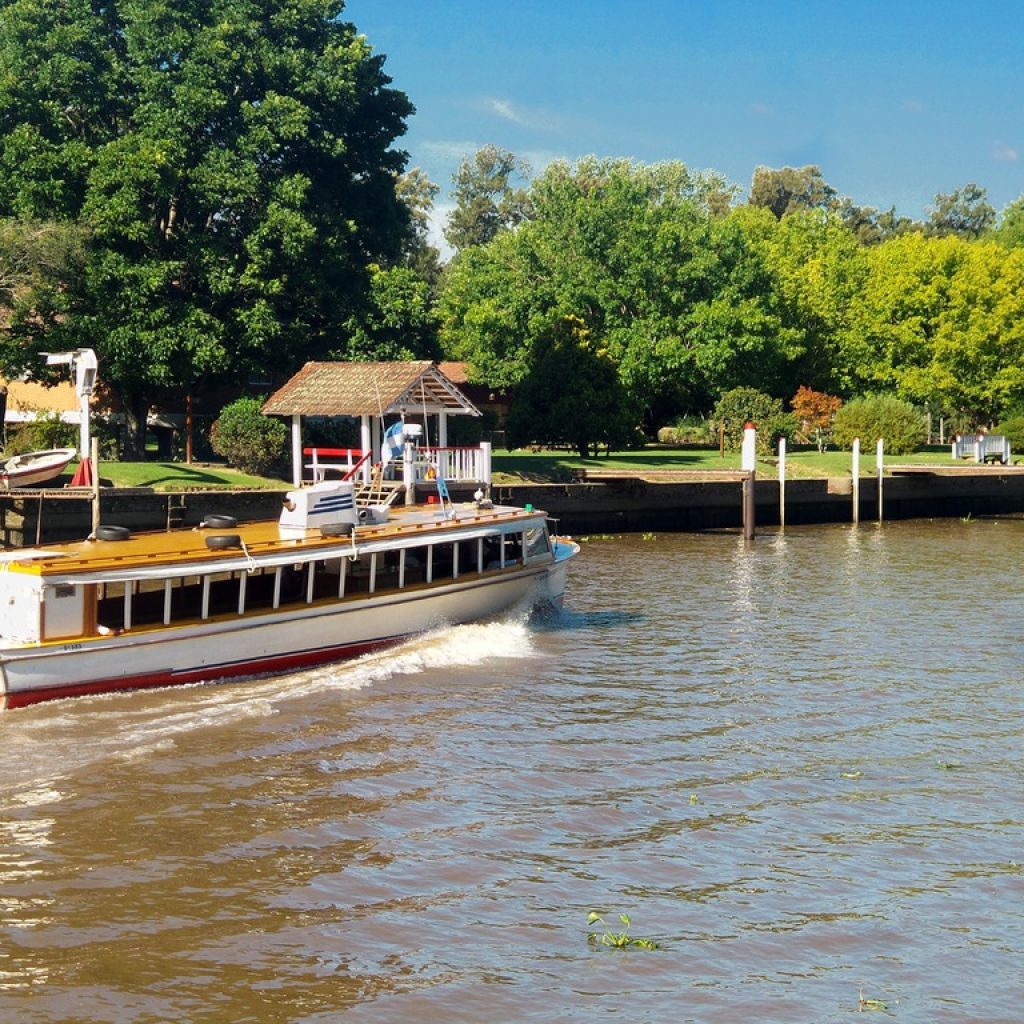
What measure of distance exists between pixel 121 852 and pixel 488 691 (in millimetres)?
8941

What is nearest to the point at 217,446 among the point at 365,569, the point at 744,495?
the point at 744,495

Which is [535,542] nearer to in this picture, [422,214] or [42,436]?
[42,436]

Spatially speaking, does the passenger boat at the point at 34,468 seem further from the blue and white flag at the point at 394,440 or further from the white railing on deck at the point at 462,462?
the white railing on deck at the point at 462,462

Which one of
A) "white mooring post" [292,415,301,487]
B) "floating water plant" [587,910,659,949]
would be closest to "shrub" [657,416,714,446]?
"white mooring post" [292,415,301,487]

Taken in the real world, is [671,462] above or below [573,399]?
below

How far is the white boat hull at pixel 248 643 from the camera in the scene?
834 inches

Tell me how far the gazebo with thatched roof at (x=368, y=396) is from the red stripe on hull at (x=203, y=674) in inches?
713

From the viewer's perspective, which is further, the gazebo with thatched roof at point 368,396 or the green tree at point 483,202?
the green tree at point 483,202

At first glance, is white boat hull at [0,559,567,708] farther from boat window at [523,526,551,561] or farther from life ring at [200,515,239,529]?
life ring at [200,515,239,529]

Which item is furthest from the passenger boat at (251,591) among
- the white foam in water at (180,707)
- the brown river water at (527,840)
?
the brown river water at (527,840)

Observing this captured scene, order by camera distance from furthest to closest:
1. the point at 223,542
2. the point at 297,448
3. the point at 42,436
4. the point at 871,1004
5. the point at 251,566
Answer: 1. the point at 42,436
2. the point at 297,448
3. the point at 223,542
4. the point at 251,566
5. the point at 871,1004

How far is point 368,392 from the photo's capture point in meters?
43.7

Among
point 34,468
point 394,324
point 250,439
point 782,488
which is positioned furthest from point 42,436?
point 782,488

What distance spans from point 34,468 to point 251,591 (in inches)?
758
